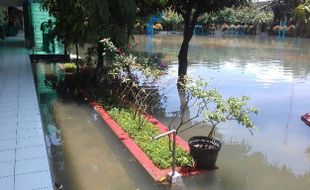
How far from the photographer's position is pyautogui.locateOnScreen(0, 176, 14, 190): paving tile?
12.6 ft

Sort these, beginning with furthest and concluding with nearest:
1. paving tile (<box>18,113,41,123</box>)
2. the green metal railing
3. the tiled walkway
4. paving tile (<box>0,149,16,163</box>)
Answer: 1. the green metal railing
2. paving tile (<box>18,113,41,123</box>)
3. paving tile (<box>0,149,16,163</box>)
4. the tiled walkway

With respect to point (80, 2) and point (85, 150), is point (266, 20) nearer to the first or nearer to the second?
point (80, 2)

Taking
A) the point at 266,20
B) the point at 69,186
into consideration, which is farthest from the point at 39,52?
the point at 266,20

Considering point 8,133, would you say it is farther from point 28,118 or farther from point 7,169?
point 7,169

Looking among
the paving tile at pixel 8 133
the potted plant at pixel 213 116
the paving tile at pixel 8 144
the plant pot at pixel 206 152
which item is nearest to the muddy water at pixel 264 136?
the plant pot at pixel 206 152

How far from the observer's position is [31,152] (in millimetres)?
4691

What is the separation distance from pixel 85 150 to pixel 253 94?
18.3ft

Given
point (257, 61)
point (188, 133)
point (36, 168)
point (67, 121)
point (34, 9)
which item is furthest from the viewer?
point (34, 9)

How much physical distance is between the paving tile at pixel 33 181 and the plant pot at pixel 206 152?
204cm

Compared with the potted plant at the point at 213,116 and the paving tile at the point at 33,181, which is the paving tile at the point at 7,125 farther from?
the potted plant at the point at 213,116

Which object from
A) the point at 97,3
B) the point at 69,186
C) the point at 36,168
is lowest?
the point at 69,186

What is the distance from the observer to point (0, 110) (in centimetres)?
648

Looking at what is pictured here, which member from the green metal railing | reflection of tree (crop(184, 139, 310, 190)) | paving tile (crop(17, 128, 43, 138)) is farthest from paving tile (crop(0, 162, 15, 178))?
the green metal railing

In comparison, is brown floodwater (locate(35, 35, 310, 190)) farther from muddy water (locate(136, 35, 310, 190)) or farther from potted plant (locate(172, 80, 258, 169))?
potted plant (locate(172, 80, 258, 169))
